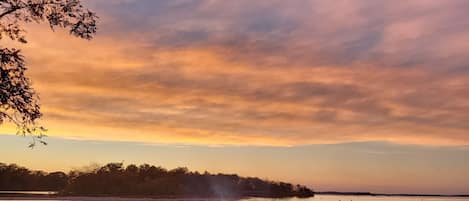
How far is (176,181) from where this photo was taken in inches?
4601

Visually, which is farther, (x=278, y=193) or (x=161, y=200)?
(x=278, y=193)

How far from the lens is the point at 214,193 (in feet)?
408

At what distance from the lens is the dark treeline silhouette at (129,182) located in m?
109

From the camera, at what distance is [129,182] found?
363ft

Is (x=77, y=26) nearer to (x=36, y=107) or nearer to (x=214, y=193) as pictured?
(x=36, y=107)

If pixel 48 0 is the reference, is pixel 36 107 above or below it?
below

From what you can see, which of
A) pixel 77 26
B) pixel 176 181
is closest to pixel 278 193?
pixel 176 181

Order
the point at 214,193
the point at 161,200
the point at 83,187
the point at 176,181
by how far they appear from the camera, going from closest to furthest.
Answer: the point at 161,200 → the point at 83,187 → the point at 176,181 → the point at 214,193

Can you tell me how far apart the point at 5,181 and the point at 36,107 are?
101m

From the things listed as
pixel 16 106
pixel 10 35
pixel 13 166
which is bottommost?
pixel 16 106

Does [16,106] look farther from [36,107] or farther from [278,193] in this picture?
[278,193]

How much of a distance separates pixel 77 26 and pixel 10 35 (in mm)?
1630

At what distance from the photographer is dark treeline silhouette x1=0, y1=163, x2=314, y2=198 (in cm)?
10862

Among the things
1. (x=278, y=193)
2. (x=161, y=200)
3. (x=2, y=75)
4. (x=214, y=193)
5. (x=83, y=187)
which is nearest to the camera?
(x=2, y=75)
